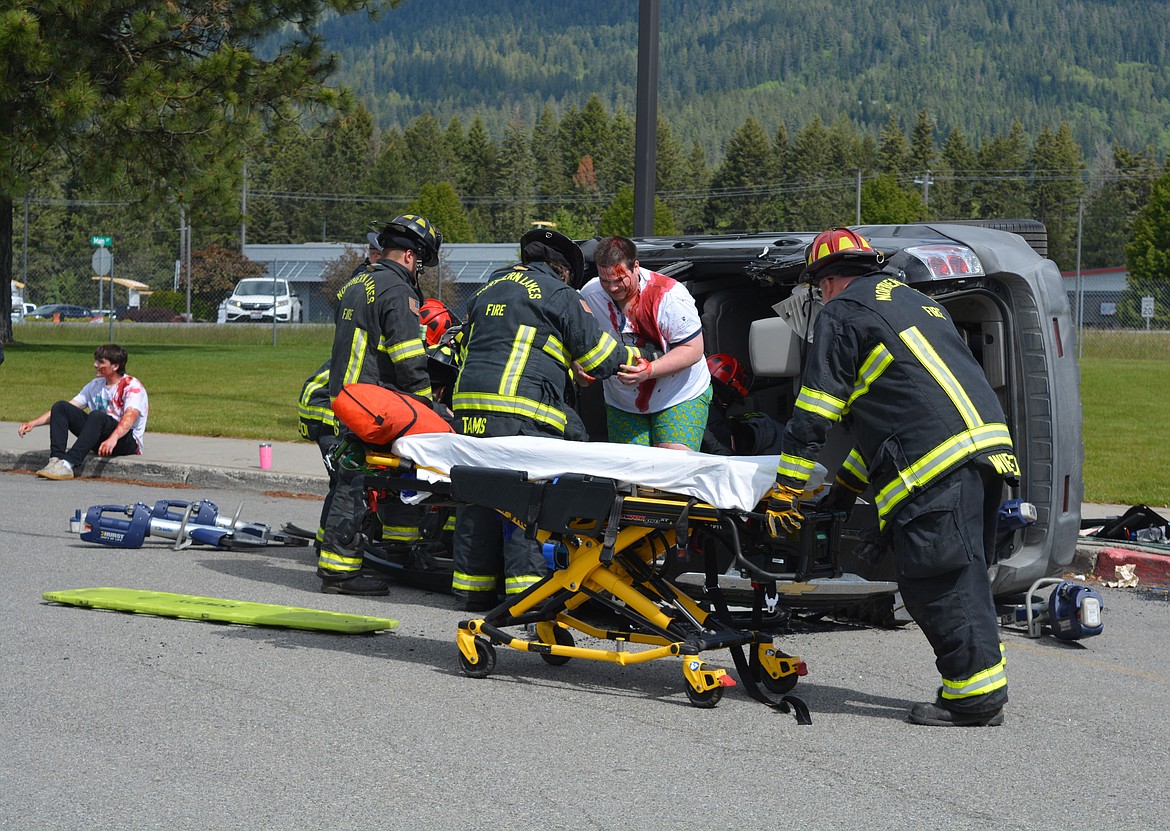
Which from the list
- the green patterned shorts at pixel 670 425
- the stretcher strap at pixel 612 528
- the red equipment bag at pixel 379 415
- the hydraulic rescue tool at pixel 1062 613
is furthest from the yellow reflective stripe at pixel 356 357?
the hydraulic rescue tool at pixel 1062 613

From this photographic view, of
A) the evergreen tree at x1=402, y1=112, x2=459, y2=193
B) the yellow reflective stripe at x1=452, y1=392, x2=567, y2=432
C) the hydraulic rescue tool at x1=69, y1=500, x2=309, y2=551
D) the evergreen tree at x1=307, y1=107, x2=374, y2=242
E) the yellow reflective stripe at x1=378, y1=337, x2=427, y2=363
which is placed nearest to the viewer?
the yellow reflective stripe at x1=452, y1=392, x2=567, y2=432

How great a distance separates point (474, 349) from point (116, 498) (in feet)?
20.3

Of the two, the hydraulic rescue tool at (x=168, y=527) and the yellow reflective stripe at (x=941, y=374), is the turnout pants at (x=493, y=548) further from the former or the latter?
the hydraulic rescue tool at (x=168, y=527)

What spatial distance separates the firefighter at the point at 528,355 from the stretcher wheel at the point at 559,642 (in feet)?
1.42

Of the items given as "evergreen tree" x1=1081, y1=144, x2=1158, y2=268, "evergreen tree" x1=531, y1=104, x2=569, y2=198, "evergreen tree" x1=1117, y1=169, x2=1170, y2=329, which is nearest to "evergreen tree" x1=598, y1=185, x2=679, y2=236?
"evergreen tree" x1=1117, y1=169, x2=1170, y2=329

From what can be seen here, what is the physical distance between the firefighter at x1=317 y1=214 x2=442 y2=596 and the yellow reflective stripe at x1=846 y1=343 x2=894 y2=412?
10.1ft

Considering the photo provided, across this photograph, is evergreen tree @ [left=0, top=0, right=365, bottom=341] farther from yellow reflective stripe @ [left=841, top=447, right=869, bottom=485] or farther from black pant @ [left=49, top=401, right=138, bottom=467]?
yellow reflective stripe @ [left=841, top=447, right=869, bottom=485]

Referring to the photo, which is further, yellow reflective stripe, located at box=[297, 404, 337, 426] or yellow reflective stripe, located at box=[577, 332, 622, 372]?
yellow reflective stripe, located at box=[297, 404, 337, 426]

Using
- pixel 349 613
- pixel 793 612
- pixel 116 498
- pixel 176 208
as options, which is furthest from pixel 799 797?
pixel 176 208

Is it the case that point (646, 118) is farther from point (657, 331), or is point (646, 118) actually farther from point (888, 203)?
point (888, 203)

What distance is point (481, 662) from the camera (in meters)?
6.06

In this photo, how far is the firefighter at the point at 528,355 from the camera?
6.68 metres

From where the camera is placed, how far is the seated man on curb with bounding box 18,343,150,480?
12844 millimetres

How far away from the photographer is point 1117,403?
22.0 m
